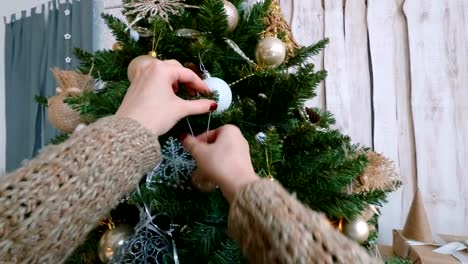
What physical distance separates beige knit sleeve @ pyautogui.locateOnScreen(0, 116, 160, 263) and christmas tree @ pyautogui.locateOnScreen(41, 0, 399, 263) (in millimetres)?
124

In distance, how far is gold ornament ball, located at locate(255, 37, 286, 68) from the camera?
0.52 m

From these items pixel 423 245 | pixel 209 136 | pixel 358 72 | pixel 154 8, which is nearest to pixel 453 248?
pixel 423 245

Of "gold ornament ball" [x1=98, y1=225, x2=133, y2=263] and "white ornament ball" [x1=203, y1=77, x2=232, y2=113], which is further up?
"white ornament ball" [x1=203, y1=77, x2=232, y2=113]

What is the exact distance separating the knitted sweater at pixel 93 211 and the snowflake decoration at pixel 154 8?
231 millimetres

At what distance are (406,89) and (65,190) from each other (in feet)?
3.30

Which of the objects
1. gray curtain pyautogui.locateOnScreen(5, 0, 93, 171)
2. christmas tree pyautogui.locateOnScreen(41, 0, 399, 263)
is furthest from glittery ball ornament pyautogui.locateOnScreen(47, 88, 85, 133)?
gray curtain pyautogui.locateOnScreen(5, 0, 93, 171)

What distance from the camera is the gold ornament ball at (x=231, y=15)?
1.68 feet

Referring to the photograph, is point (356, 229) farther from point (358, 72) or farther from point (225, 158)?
point (358, 72)

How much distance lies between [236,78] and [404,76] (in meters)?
0.71

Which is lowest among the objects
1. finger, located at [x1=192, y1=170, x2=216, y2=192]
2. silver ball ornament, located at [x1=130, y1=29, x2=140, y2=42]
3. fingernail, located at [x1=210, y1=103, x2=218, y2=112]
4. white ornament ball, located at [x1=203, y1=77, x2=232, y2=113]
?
finger, located at [x1=192, y1=170, x2=216, y2=192]

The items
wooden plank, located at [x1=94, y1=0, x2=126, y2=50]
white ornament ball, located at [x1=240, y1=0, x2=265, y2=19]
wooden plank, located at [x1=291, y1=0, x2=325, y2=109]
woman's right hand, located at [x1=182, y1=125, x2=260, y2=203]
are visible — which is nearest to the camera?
woman's right hand, located at [x1=182, y1=125, x2=260, y2=203]

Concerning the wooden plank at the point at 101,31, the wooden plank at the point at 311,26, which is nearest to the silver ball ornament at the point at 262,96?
the wooden plank at the point at 311,26

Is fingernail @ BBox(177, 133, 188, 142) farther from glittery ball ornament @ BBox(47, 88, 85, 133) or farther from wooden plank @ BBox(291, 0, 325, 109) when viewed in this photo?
wooden plank @ BBox(291, 0, 325, 109)

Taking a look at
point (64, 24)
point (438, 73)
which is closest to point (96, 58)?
point (438, 73)
